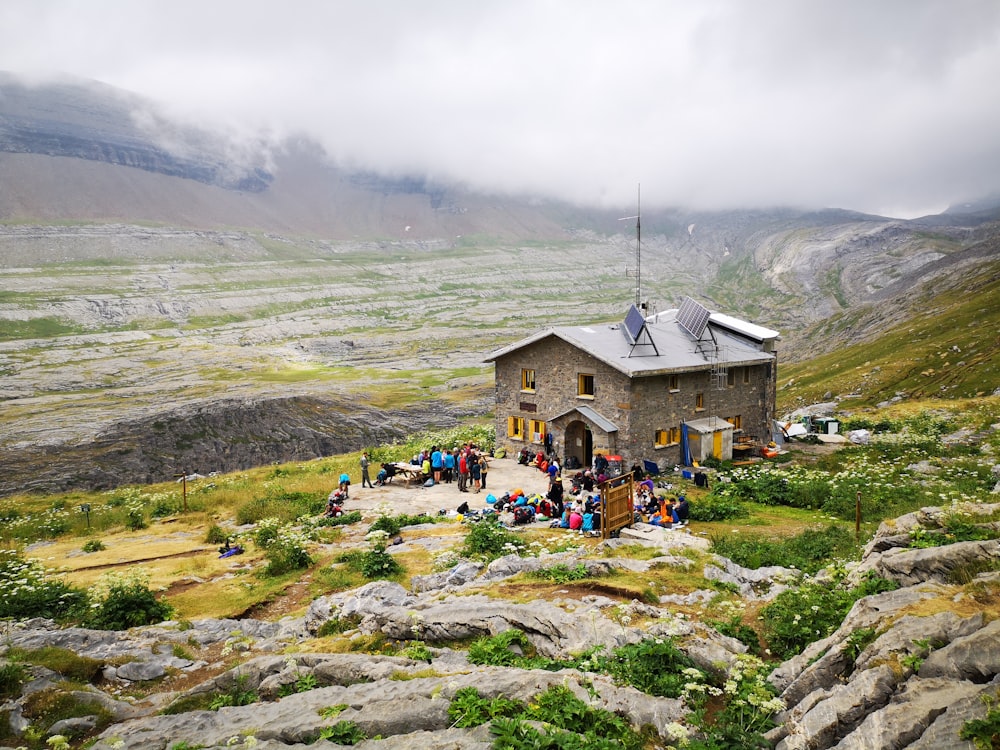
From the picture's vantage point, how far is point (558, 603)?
1345cm

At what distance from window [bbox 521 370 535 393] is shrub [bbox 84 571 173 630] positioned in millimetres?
24244

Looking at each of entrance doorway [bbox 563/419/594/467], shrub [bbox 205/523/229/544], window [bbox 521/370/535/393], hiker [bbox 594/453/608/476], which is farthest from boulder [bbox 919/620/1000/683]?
window [bbox 521/370/535/393]

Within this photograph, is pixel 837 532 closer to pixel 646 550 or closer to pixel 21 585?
pixel 646 550

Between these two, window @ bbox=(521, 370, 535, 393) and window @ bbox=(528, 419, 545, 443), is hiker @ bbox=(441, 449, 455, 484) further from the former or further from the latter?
window @ bbox=(521, 370, 535, 393)

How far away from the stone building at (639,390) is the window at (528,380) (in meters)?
0.06

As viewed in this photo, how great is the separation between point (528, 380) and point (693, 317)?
10727 millimetres

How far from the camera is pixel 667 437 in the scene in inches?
1369

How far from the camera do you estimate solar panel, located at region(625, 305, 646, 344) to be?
114ft

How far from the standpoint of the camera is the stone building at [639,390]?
109ft

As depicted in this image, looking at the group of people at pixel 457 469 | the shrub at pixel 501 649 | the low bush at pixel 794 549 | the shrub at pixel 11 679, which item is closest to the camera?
the shrub at pixel 11 679

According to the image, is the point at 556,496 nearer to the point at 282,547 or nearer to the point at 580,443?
the point at 282,547

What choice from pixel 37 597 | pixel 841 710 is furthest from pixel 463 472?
pixel 841 710

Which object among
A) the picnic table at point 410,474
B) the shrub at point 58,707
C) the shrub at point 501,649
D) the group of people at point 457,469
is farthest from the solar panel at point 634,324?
the shrub at point 58,707

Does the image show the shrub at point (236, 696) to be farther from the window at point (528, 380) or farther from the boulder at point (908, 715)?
the window at point (528, 380)
